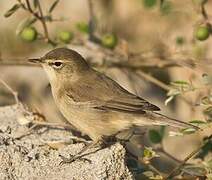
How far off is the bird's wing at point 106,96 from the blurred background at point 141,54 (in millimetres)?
283

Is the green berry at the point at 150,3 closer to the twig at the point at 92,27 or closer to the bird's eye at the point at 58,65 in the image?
the twig at the point at 92,27

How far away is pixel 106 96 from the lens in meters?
6.50

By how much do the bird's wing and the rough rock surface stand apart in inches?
20.0

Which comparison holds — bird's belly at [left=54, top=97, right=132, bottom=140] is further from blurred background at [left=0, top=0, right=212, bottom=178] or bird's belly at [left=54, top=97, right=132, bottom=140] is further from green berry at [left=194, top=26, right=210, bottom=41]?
green berry at [left=194, top=26, right=210, bottom=41]

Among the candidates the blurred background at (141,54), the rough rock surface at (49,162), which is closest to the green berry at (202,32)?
the blurred background at (141,54)

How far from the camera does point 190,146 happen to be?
29.3ft

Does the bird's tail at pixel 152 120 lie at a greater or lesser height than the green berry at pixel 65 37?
lesser

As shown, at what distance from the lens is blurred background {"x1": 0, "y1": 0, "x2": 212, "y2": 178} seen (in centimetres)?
729

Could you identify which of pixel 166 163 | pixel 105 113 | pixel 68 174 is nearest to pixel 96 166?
pixel 68 174

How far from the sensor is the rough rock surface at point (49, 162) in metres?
5.44

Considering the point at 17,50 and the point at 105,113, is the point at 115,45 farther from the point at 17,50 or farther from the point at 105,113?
the point at 17,50

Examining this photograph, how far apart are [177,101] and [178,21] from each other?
161cm

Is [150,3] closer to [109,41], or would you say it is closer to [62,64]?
[109,41]

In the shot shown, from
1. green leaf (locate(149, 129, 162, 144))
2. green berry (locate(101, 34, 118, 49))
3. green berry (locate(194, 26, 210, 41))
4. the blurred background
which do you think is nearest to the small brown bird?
the blurred background
